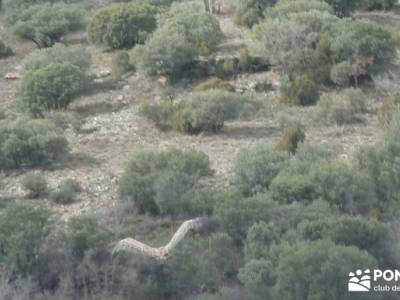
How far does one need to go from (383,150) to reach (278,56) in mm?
8422

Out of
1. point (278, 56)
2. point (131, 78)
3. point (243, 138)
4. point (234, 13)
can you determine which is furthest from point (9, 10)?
point (243, 138)

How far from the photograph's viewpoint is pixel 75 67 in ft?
103

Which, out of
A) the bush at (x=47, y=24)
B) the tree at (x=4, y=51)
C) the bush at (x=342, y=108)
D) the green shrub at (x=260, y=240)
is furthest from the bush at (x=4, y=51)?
the green shrub at (x=260, y=240)

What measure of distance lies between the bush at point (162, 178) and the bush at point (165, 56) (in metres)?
7.68

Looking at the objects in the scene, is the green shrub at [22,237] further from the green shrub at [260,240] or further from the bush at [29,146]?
the bush at [29,146]

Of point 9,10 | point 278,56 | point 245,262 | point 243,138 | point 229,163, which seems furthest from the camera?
point 9,10

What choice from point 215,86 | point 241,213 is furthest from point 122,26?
point 241,213

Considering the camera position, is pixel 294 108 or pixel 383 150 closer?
pixel 383 150

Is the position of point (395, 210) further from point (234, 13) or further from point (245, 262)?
point (234, 13)

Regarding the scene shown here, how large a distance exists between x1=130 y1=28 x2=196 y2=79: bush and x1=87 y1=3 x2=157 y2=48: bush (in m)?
3.12

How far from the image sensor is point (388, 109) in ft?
88.0

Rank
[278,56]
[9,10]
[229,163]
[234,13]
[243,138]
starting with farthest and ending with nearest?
[9,10] → [234,13] → [278,56] → [243,138] → [229,163]

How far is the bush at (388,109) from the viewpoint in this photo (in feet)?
86.6

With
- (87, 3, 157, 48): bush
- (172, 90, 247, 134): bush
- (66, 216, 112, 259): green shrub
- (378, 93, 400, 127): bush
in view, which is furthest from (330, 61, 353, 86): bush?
(66, 216, 112, 259): green shrub
